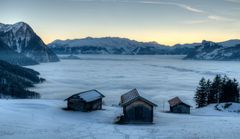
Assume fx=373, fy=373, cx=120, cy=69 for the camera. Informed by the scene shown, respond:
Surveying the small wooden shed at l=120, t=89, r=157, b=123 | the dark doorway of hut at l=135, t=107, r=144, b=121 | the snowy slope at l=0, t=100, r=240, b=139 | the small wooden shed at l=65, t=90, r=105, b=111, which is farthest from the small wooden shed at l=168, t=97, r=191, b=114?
the dark doorway of hut at l=135, t=107, r=144, b=121

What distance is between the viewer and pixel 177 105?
84.2 meters

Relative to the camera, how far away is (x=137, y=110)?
58969 mm

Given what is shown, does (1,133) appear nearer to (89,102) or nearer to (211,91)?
(89,102)

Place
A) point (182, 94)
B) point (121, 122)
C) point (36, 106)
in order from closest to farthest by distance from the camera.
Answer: point (121, 122) < point (36, 106) < point (182, 94)

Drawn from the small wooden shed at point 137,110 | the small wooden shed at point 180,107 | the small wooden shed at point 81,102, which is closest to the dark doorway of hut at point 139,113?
the small wooden shed at point 137,110

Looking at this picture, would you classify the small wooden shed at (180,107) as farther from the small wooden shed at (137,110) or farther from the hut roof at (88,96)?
the small wooden shed at (137,110)

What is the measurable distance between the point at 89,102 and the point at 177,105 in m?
23.4

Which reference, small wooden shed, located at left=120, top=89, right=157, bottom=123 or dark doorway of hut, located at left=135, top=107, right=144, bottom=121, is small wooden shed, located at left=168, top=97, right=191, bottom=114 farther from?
dark doorway of hut, located at left=135, top=107, right=144, bottom=121

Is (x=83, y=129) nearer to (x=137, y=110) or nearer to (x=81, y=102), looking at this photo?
(x=137, y=110)

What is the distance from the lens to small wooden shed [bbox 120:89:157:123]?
192 feet

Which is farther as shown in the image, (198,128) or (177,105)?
(177,105)

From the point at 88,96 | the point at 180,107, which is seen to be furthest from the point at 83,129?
the point at 180,107

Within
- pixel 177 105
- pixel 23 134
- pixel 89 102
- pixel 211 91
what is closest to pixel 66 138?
pixel 23 134

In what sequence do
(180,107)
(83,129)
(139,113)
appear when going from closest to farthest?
(83,129), (139,113), (180,107)
